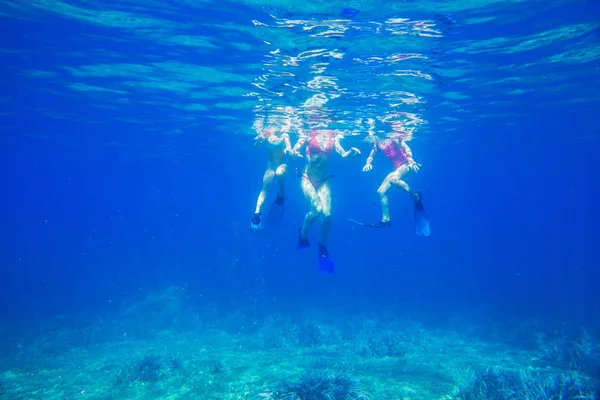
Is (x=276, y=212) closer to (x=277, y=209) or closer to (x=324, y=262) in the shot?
(x=277, y=209)

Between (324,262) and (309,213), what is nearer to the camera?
(324,262)

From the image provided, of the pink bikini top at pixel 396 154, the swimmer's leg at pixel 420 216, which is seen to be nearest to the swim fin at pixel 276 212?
the swimmer's leg at pixel 420 216

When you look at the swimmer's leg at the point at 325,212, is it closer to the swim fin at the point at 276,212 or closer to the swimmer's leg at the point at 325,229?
the swimmer's leg at the point at 325,229

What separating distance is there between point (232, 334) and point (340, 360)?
9211mm

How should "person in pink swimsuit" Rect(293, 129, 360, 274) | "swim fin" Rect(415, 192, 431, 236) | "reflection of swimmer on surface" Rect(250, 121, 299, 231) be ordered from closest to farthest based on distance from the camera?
"person in pink swimsuit" Rect(293, 129, 360, 274) → "reflection of swimmer on surface" Rect(250, 121, 299, 231) → "swim fin" Rect(415, 192, 431, 236)

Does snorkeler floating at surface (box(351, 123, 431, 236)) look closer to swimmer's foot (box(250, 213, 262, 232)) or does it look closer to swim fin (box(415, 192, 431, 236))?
swim fin (box(415, 192, 431, 236))

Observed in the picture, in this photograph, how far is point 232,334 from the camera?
22141mm

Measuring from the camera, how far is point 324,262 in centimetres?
1081

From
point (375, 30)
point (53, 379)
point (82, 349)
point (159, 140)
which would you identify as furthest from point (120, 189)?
point (375, 30)

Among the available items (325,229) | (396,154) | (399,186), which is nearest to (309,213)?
(325,229)

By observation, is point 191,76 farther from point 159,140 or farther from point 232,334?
point 159,140

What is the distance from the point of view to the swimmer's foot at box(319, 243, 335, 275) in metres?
10.7

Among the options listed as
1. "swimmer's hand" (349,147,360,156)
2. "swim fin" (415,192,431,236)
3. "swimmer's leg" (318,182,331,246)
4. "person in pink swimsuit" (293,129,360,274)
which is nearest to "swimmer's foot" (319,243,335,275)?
"person in pink swimsuit" (293,129,360,274)

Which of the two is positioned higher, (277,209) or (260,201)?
(260,201)
